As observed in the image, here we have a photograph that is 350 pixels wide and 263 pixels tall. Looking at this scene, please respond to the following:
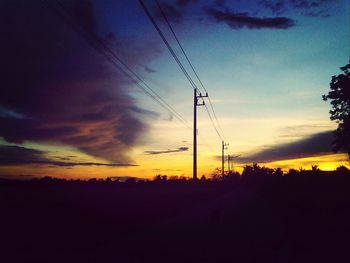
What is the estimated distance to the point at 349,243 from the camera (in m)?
11.8

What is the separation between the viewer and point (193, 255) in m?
9.57

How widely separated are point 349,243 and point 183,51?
501 inches

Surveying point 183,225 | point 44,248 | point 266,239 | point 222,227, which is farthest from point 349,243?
point 44,248

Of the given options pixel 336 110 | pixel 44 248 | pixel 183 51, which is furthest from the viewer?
pixel 336 110

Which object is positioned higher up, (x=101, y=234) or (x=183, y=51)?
(x=183, y=51)

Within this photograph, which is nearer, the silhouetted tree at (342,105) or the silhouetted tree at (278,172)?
the silhouetted tree at (342,105)

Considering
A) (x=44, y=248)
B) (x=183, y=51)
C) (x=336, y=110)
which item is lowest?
(x=44, y=248)

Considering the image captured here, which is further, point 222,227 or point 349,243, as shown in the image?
point 222,227

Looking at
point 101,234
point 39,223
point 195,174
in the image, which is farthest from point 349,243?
point 195,174

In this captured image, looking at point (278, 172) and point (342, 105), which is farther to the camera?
point (278, 172)

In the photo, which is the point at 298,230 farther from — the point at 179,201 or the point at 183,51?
the point at 179,201

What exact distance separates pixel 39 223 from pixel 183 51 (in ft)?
42.0

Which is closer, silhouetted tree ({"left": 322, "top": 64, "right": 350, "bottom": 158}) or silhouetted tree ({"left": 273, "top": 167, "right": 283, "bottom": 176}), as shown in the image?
silhouetted tree ({"left": 322, "top": 64, "right": 350, "bottom": 158})

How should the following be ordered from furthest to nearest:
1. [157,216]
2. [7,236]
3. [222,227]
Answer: [157,216] < [222,227] < [7,236]
